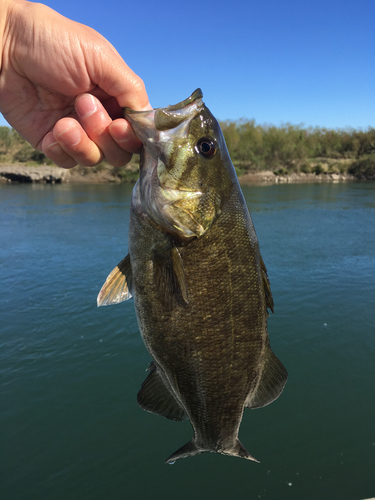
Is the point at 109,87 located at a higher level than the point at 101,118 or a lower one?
higher

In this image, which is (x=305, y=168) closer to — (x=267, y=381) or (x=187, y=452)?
(x=267, y=381)

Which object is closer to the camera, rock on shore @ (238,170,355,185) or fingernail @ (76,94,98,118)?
fingernail @ (76,94,98,118)

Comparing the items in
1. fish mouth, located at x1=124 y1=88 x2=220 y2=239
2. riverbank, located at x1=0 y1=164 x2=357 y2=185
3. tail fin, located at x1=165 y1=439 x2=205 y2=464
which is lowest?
tail fin, located at x1=165 y1=439 x2=205 y2=464

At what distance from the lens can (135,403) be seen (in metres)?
6.73

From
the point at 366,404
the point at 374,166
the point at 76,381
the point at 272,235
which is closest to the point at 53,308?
the point at 76,381

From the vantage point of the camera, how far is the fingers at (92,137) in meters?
2.60

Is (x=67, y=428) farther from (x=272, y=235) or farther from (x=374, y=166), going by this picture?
(x=374, y=166)

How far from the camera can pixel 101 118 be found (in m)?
2.65

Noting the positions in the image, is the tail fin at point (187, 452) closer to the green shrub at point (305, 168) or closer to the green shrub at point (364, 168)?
the green shrub at point (364, 168)

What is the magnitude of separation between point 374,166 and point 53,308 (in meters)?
72.2

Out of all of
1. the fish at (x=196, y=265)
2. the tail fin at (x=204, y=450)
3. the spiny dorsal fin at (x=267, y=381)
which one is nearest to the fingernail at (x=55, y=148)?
the fish at (x=196, y=265)

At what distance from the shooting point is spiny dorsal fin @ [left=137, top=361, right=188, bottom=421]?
96.0 inches

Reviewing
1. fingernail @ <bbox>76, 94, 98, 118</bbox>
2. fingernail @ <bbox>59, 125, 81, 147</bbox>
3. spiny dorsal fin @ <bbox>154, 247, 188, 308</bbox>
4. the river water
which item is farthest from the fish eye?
the river water

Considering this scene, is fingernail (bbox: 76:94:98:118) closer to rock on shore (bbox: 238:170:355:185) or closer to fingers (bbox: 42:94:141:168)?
fingers (bbox: 42:94:141:168)
